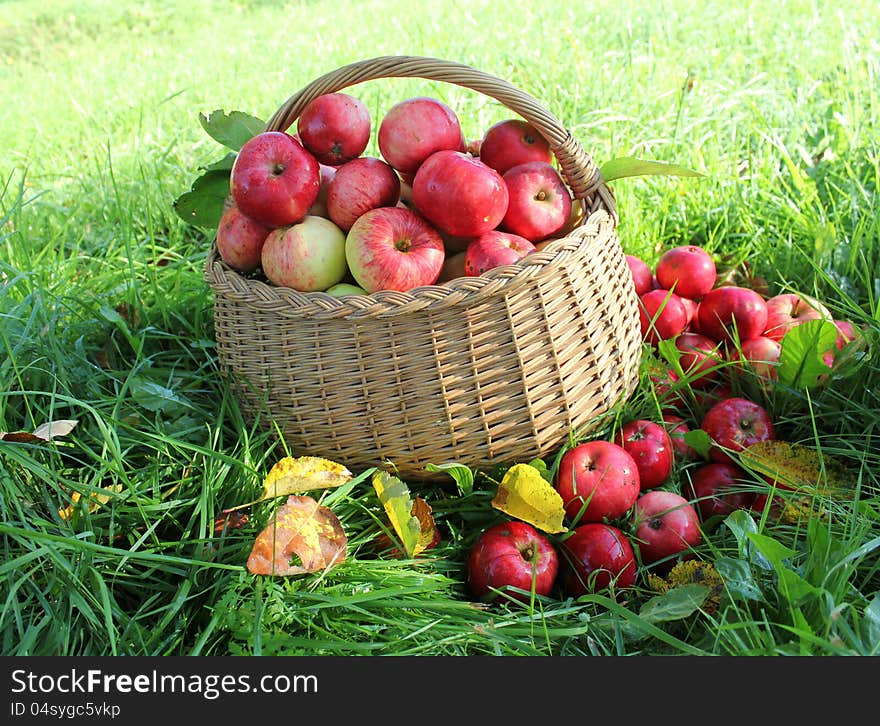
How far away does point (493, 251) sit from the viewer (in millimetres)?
1817

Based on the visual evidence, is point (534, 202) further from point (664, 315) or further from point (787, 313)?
point (787, 313)

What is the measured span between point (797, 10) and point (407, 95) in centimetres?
245

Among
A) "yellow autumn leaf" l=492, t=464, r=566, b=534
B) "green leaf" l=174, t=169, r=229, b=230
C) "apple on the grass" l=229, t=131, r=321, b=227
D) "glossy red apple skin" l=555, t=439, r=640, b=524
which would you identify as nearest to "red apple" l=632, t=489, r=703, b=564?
"glossy red apple skin" l=555, t=439, r=640, b=524

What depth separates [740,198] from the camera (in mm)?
2850

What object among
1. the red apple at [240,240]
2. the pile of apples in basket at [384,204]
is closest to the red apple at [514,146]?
the pile of apples in basket at [384,204]

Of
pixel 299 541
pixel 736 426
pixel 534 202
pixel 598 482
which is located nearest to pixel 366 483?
pixel 299 541

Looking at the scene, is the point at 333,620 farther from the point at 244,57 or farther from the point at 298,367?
the point at 244,57

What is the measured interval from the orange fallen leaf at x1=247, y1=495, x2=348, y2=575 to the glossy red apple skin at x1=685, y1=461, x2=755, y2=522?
791mm

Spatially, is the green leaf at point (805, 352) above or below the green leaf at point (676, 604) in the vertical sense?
above

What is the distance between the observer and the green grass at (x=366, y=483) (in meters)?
1.48

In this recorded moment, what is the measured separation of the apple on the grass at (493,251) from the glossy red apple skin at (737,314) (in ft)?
2.06

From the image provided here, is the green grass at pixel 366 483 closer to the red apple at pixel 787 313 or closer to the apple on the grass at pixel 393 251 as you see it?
the red apple at pixel 787 313

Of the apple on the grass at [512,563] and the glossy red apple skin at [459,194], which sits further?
the glossy red apple skin at [459,194]

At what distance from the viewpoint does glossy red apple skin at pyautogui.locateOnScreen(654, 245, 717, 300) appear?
2336 mm
